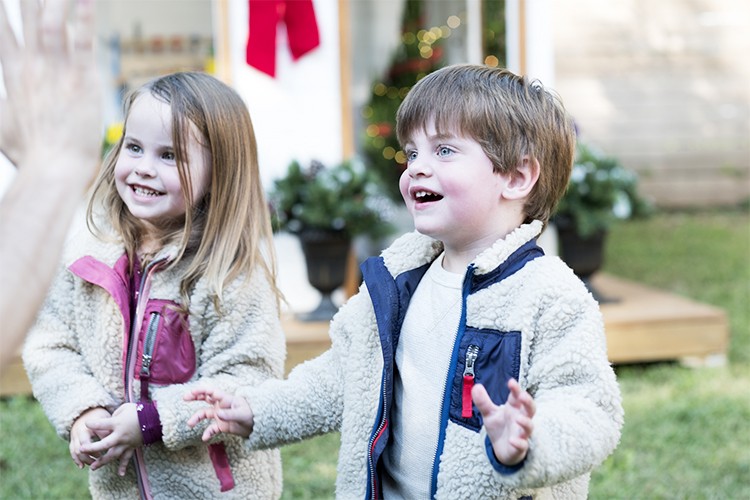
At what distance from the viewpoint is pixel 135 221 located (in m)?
2.51

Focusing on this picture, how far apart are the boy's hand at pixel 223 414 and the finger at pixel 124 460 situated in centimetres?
21

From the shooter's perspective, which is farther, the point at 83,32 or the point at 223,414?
the point at 223,414

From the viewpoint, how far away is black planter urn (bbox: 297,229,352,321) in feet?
18.2

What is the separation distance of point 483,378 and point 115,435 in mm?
867

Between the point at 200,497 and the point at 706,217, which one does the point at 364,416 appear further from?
the point at 706,217

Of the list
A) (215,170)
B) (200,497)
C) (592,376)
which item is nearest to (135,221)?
(215,170)

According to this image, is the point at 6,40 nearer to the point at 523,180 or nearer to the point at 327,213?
the point at 523,180

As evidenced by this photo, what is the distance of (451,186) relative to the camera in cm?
196

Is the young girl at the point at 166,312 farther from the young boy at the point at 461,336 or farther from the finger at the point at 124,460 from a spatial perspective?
the young boy at the point at 461,336

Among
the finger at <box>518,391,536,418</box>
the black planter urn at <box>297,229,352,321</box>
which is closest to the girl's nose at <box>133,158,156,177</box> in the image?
the finger at <box>518,391,536,418</box>

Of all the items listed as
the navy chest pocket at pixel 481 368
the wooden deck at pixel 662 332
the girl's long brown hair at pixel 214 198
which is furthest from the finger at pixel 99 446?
the wooden deck at pixel 662 332

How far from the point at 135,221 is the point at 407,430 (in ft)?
3.13

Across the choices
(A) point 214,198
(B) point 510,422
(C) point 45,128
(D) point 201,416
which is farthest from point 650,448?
(C) point 45,128

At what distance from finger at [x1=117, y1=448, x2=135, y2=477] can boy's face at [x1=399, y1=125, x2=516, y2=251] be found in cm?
87
